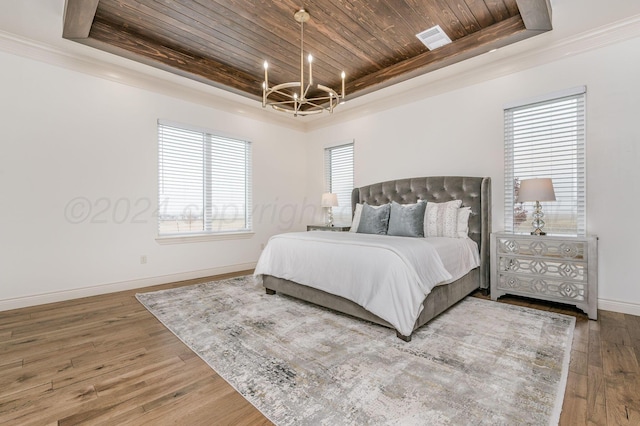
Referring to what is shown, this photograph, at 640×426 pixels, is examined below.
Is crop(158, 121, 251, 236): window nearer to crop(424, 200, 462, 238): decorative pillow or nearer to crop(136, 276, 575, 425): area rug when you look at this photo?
crop(136, 276, 575, 425): area rug

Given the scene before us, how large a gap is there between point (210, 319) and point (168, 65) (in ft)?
10.3

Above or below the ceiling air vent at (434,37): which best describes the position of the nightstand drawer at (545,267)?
below

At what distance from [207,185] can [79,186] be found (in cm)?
161

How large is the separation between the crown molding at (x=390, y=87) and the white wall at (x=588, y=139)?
0.10 meters

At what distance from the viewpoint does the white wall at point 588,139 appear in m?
2.83

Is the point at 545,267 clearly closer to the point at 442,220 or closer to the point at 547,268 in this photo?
the point at 547,268

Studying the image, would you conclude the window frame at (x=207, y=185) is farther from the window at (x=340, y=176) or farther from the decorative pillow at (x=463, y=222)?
the decorative pillow at (x=463, y=222)

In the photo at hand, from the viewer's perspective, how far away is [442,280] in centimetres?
259

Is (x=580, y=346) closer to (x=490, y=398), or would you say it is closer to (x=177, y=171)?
(x=490, y=398)

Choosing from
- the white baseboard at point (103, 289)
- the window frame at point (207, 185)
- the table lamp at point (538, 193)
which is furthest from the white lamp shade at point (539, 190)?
the white baseboard at point (103, 289)

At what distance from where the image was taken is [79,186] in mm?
3490

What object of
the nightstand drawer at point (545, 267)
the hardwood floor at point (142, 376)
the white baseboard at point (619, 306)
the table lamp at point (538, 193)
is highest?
the table lamp at point (538, 193)

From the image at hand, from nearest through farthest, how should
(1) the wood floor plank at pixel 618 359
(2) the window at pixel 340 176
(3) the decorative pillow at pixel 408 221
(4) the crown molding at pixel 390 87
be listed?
(1) the wood floor plank at pixel 618 359 < (4) the crown molding at pixel 390 87 < (3) the decorative pillow at pixel 408 221 < (2) the window at pixel 340 176

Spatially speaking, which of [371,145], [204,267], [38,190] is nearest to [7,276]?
[38,190]
